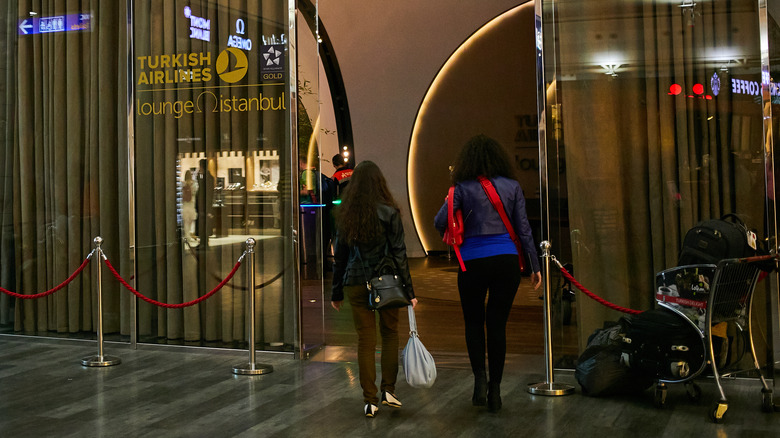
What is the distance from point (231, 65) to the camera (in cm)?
680

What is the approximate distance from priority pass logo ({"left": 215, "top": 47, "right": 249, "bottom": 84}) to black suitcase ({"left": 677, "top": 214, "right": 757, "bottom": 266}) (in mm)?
3656

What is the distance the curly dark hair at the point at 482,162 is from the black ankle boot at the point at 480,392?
45.2 inches

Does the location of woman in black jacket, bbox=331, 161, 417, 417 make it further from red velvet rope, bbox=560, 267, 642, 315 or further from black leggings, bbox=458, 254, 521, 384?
red velvet rope, bbox=560, 267, 642, 315

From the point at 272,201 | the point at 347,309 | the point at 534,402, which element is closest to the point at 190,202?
the point at 272,201

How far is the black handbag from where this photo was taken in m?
4.60

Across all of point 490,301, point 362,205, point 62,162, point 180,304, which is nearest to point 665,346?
point 490,301

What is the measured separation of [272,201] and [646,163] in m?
2.83

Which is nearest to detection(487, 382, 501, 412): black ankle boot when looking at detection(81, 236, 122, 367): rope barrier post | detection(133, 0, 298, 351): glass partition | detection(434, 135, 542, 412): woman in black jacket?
detection(434, 135, 542, 412): woman in black jacket

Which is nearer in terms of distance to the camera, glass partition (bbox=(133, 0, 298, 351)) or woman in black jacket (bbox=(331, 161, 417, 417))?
woman in black jacket (bbox=(331, 161, 417, 417))

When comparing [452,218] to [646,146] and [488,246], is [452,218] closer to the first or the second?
[488,246]

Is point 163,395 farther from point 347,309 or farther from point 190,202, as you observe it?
point 347,309

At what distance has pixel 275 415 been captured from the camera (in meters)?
4.85

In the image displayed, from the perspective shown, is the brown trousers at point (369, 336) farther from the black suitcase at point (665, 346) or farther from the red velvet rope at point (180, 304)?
the red velvet rope at point (180, 304)

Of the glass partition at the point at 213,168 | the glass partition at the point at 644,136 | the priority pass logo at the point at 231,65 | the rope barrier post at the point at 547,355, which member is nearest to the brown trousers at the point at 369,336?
the rope barrier post at the point at 547,355
